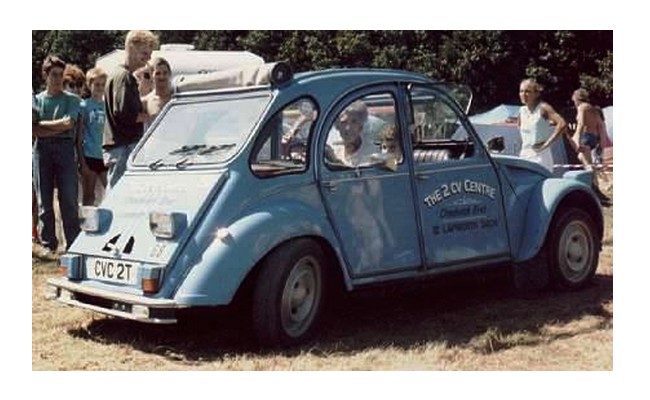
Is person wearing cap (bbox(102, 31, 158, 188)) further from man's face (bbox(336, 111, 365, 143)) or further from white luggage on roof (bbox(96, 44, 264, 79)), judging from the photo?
man's face (bbox(336, 111, 365, 143))

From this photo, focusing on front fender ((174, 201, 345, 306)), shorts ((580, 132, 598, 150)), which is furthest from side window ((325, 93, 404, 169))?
shorts ((580, 132, 598, 150))

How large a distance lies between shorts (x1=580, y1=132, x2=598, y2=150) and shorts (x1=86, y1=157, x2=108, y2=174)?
3.44 meters

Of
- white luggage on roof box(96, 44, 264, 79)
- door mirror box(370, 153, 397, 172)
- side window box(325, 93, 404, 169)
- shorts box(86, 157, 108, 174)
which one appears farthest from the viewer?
shorts box(86, 157, 108, 174)

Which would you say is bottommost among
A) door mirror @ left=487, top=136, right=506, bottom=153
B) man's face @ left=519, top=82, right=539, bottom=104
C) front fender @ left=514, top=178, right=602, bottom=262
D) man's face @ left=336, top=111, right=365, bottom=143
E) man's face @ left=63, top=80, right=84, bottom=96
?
front fender @ left=514, top=178, right=602, bottom=262

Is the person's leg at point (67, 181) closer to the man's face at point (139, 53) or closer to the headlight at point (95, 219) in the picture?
the man's face at point (139, 53)

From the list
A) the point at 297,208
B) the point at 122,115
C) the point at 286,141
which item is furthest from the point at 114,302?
the point at 122,115

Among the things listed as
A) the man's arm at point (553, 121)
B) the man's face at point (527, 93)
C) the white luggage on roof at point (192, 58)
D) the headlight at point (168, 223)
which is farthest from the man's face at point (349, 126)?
the man's arm at point (553, 121)

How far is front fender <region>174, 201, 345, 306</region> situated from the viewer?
505cm

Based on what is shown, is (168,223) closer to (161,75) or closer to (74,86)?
(161,75)

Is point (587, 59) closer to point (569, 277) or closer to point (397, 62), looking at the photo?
point (397, 62)

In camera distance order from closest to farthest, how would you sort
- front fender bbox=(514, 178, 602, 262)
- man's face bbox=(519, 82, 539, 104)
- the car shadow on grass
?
the car shadow on grass < front fender bbox=(514, 178, 602, 262) < man's face bbox=(519, 82, 539, 104)

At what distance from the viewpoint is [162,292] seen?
5117mm
